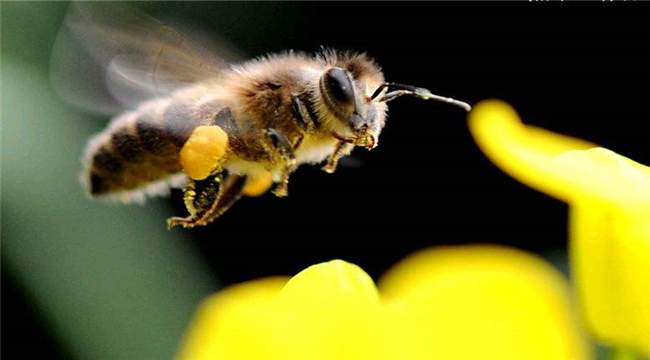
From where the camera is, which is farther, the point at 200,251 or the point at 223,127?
the point at 200,251

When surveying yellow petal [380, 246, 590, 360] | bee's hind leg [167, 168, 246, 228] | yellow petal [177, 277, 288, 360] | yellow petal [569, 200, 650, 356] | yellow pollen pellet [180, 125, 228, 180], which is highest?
Result: yellow pollen pellet [180, 125, 228, 180]

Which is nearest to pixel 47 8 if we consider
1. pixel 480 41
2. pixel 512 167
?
pixel 480 41

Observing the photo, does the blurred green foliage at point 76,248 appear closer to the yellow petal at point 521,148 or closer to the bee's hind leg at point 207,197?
the bee's hind leg at point 207,197

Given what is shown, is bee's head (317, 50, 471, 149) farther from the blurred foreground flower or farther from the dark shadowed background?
the dark shadowed background

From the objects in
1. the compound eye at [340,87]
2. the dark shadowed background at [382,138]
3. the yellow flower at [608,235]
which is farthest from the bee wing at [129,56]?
the dark shadowed background at [382,138]

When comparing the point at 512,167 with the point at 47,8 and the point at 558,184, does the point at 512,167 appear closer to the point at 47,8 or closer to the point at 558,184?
the point at 558,184

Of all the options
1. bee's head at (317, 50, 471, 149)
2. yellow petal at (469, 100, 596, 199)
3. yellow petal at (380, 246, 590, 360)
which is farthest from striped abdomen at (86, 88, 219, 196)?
yellow petal at (380, 246, 590, 360)
